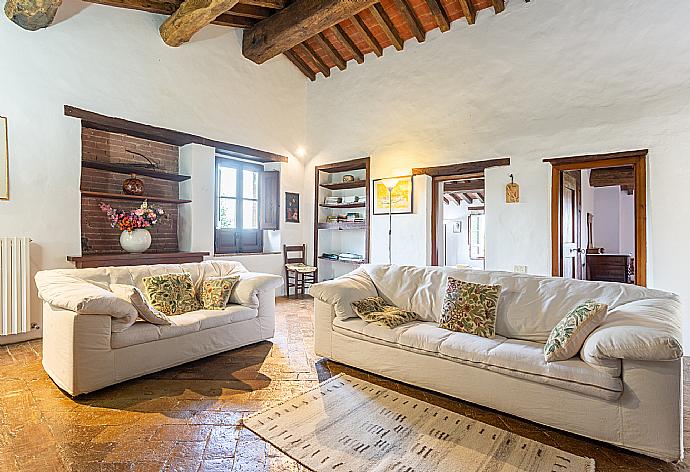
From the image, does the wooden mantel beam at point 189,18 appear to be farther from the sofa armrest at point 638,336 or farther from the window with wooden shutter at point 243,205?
the sofa armrest at point 638,336

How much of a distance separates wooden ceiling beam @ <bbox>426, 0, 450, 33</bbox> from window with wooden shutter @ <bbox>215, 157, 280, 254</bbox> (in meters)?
3.41

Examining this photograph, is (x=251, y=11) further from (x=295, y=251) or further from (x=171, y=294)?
(x=171, y=294)

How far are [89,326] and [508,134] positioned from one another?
4993 millimetres

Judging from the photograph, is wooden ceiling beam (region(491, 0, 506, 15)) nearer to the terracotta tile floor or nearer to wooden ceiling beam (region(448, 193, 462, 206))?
the terracotta tile floor

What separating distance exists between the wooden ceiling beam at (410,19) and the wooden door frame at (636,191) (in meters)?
2.59

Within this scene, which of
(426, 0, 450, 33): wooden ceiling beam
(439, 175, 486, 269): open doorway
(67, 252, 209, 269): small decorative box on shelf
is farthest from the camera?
(439, 175, 486, 269): open doorway

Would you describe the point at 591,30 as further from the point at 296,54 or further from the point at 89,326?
the point at 89,326

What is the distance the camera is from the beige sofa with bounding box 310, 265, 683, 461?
6.72 feet

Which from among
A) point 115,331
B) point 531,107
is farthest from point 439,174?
point 115,331

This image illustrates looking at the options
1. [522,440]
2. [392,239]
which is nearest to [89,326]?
[522,440]

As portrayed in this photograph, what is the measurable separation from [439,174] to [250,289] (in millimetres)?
3378

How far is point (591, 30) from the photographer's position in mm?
4492

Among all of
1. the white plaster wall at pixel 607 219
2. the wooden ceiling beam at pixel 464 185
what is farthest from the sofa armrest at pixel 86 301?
the white plaster wall at pixel 607 219

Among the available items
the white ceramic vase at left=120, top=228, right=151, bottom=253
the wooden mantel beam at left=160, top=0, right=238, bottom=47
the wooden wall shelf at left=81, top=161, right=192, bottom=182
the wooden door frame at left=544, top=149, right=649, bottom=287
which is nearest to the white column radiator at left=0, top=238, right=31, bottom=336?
the white ceramic vase at left=120, top=228, right=151, bottom=253
